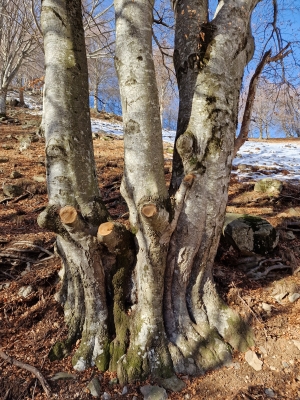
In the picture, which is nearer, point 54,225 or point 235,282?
point 54,225

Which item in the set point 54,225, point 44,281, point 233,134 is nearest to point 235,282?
point 233,134

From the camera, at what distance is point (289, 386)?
82.3 inches

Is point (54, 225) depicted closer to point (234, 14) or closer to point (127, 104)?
point (127, 104)

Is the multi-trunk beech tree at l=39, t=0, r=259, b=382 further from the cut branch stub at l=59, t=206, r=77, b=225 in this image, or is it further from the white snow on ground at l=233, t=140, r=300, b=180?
the white snow on ground at l=233, t=140, r=300, b=180

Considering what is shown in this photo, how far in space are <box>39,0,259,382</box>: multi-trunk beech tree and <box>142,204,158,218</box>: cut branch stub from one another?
0.34ft

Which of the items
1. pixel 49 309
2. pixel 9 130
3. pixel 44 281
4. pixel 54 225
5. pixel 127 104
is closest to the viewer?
pixel 54 225

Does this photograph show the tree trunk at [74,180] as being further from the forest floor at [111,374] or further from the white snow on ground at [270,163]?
the white snow on ground at [270,163]

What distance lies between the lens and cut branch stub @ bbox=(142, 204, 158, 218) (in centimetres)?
Answer: 200

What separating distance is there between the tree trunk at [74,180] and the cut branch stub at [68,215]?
0.03 m

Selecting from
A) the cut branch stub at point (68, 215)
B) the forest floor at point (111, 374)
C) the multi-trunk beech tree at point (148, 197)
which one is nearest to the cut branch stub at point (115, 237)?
the multi-trunk beech tree at point (148, 197)

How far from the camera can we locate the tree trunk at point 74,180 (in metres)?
2.29

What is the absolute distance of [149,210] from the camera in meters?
2.02

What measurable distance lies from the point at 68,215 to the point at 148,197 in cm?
66

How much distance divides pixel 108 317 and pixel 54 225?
1.04 meters
